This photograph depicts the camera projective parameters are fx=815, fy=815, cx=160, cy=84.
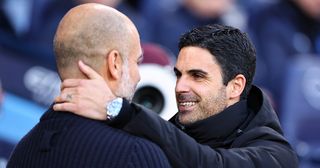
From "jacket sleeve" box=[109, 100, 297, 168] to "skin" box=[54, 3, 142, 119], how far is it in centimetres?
8

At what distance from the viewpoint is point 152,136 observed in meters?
1.98

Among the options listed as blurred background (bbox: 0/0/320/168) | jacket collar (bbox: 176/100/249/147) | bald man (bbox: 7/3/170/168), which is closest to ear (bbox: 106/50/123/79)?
bald man (bbox: 7/3/170/168)

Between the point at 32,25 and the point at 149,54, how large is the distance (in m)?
1.27

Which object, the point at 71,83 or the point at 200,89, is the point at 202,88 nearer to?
the point at 200,89

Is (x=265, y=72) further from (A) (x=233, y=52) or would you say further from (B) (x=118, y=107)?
(B) (x=118, y=107)

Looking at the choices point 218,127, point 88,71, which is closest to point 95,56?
point 88,71

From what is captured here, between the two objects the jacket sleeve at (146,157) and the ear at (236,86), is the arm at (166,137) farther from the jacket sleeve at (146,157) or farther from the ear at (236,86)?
the ear at (236,86)

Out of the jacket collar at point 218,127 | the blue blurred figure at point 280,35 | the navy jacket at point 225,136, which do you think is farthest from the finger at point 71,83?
the blue blurred figure at point 280,35

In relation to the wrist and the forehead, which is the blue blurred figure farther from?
the wrist

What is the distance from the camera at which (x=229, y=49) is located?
2377 millimetres

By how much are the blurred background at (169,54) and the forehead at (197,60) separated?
27.9 inches

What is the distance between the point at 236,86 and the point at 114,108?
0.56m

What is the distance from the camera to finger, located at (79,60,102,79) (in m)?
1.96

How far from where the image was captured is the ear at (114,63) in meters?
1.97
